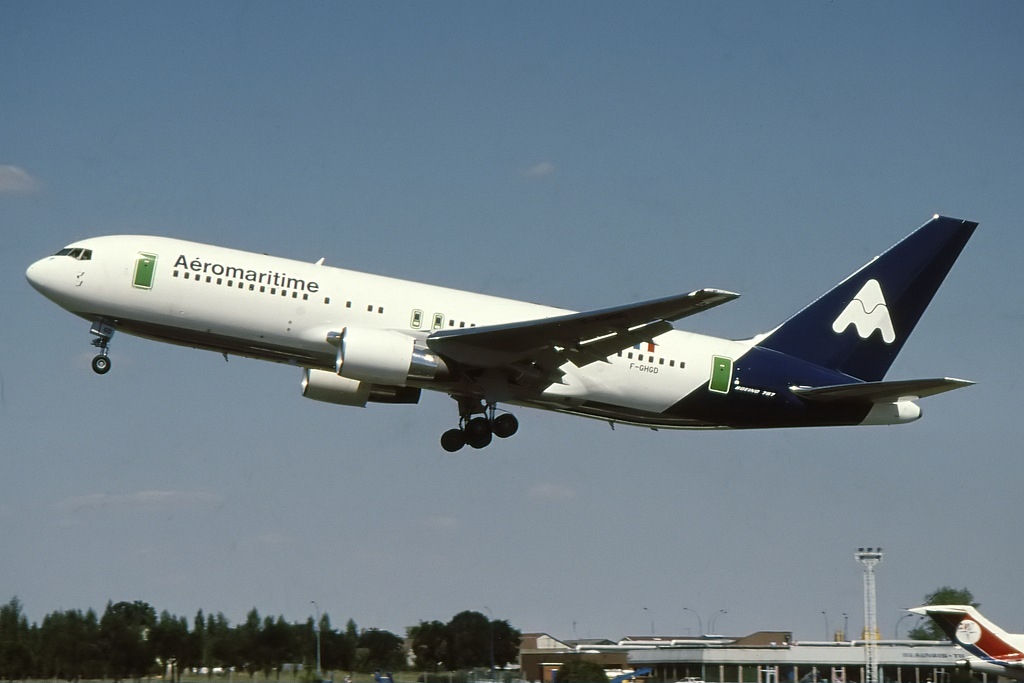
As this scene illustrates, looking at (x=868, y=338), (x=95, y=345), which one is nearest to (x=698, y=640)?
(x=868, y=338)

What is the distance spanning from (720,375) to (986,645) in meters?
15.3

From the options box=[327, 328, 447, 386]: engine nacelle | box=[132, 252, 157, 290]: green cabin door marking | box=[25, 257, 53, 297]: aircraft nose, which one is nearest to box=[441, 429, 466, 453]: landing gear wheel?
box=[327, 328, 447, 386]: engine nacelle

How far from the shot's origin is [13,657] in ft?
110

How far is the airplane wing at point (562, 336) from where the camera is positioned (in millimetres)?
25623

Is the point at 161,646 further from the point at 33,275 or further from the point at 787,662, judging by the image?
the point at 787,662

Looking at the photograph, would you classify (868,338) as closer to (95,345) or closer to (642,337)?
(642,337)

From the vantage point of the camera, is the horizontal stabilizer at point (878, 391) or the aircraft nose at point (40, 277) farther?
the horizontal stabilizer at point (878, 391)

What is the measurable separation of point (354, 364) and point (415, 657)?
805 inches

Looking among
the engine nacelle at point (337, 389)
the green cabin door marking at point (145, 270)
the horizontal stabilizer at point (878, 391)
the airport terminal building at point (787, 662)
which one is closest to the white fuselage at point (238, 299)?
the green cabin door marking at point (145, 270)

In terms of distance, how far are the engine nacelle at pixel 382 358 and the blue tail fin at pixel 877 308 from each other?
11.6 meters

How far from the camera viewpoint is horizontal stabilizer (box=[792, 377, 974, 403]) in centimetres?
2942

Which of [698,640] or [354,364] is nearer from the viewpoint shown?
[354,364]

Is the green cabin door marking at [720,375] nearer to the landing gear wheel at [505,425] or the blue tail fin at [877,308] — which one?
the blue tail fin at [877,308]

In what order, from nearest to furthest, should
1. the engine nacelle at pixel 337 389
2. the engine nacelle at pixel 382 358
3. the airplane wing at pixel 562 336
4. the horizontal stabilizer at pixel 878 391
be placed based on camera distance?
the airplane wing at pixel 562 336 < the engine nacelle at pixel 382 358 < the horizontal stabilizer at pixel 878 391 < the engine nacelle at pixel 337 389
